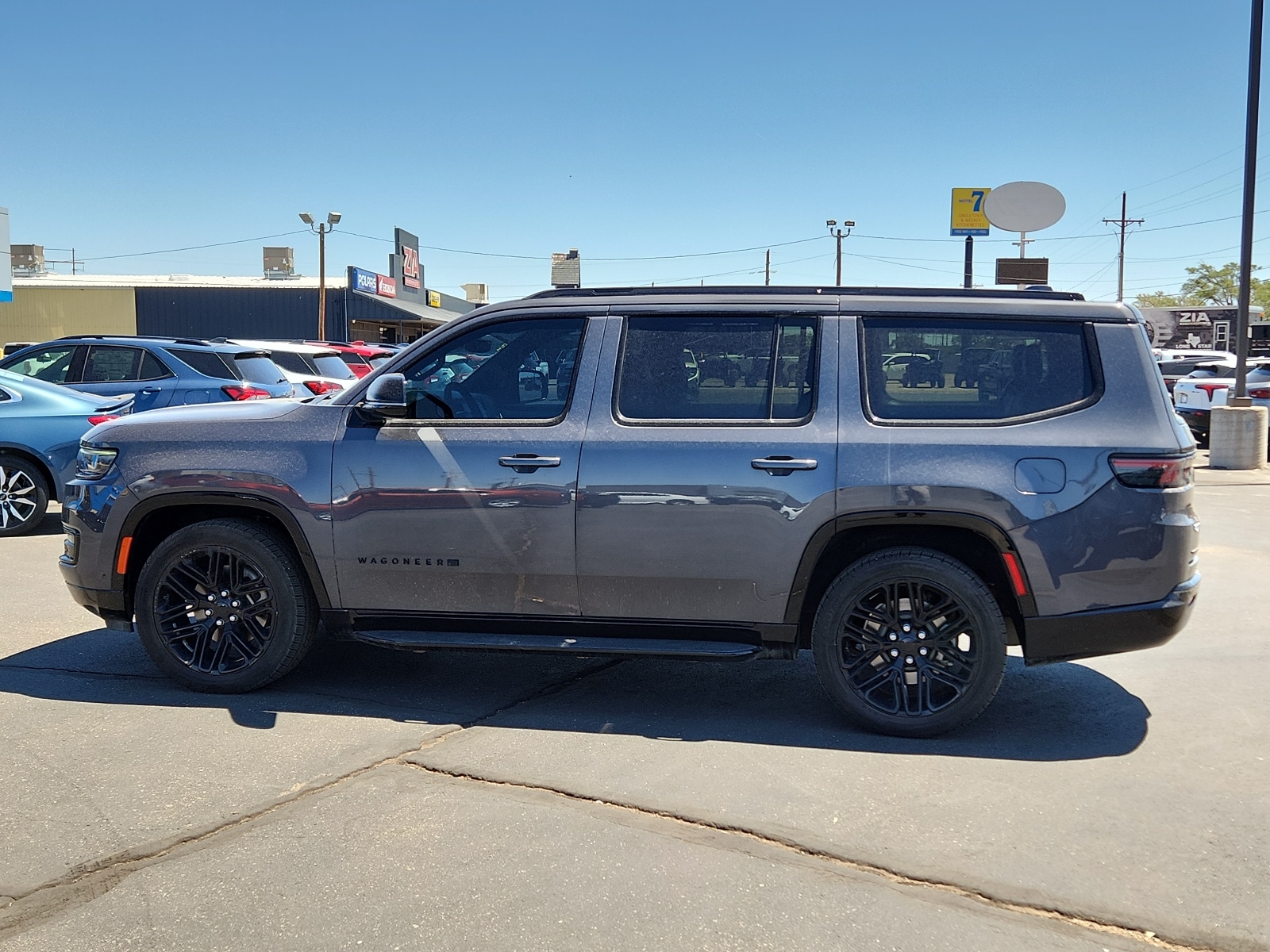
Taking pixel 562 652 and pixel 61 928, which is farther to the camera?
pixel 562 652

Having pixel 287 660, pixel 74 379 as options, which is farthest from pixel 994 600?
pixel 74 379

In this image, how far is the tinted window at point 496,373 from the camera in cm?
508

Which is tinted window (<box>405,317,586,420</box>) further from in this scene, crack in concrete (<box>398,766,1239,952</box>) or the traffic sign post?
the traffic sign post

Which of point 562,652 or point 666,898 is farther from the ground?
point 562,652

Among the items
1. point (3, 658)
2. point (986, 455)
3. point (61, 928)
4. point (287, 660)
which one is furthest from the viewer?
point (3, 658)

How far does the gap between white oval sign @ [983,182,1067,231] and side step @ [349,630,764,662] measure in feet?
35.2

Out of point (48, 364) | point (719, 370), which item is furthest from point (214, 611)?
point (48, 364)

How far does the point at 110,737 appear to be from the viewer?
468cm

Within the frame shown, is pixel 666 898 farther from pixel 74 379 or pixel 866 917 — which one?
pixel 74 379

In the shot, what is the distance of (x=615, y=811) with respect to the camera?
13.0 ft

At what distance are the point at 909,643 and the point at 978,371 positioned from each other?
47.1 inches

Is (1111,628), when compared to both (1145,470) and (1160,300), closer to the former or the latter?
(1145,470)

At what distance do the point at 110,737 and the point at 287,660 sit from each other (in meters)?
0.82

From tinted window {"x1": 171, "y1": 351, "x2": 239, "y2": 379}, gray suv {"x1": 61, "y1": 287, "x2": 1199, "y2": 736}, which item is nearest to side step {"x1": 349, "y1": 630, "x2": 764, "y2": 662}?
gray suv {"x1": 61, "y1": 287, "x2": 1199, "y2": 736}
